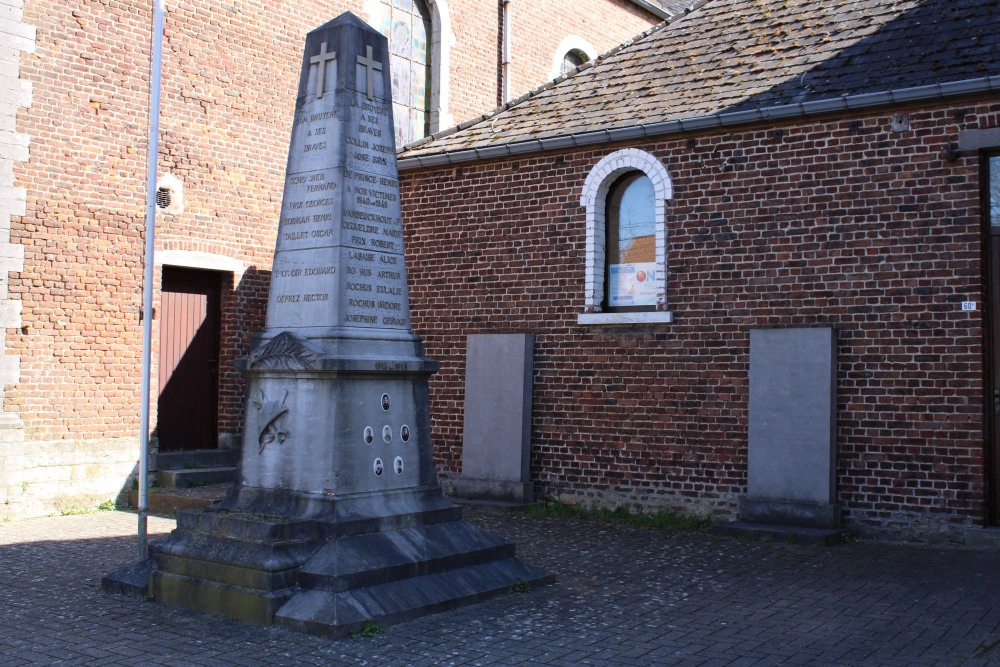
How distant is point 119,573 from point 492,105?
11351 mm

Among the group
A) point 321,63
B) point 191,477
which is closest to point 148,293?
point 321,63

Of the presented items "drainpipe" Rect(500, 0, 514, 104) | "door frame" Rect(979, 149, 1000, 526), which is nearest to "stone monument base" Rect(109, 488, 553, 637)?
"door frame" Rect(979, 149, 1000, 526)

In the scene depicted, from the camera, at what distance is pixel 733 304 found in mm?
10312

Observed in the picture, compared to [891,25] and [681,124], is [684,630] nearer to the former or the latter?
[681,124]

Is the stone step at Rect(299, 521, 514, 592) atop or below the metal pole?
below

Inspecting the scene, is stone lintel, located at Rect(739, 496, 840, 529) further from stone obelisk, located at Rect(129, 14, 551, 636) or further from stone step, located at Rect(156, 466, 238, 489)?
stone step, located at Rect(156, 466, 238, 489)

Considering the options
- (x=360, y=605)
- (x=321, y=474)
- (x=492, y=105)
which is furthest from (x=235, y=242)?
(x=360, y=605)

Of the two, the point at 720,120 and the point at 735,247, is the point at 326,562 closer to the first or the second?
the point at 735,247

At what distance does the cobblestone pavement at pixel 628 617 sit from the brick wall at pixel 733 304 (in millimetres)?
1253

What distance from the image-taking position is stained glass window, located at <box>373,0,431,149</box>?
15469 millimetres

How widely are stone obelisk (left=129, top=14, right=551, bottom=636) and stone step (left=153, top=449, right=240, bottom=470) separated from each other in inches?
207

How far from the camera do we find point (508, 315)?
38.9 feet

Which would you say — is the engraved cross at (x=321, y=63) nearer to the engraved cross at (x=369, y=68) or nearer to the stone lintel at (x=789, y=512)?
the engraved cross at (x=369, y=68)

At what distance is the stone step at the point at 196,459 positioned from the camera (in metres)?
12.1
